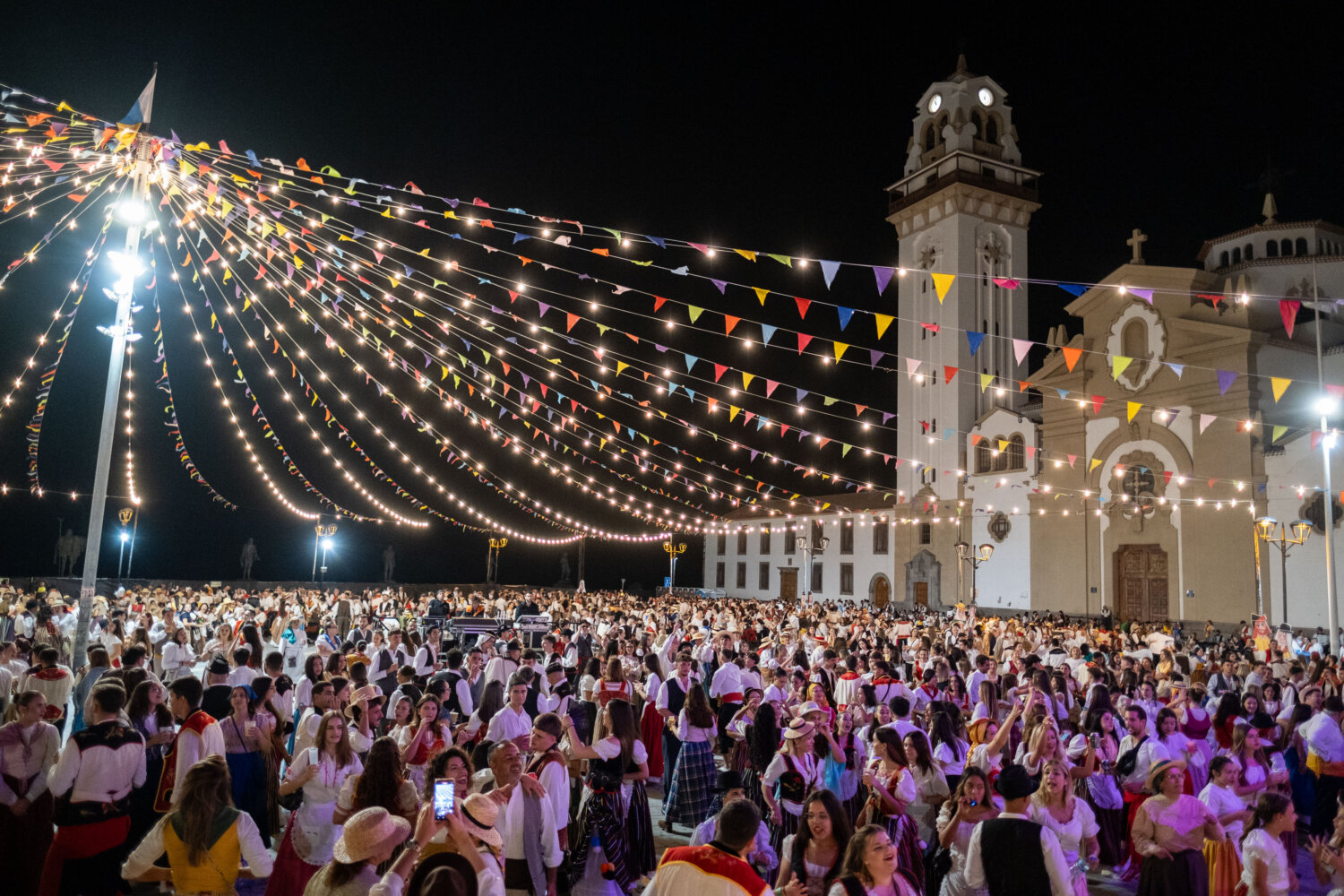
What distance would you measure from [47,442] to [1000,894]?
98.5ft

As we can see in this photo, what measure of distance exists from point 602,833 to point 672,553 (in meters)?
42.0

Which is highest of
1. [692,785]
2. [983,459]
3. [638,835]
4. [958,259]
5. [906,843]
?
[958,259]

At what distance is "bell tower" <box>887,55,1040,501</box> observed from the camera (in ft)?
123

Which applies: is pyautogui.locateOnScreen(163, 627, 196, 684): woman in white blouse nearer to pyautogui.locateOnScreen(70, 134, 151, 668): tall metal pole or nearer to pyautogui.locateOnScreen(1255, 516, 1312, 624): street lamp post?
pyautogui.locateOnScreen(70, 134, 151, 668): tall metal pole

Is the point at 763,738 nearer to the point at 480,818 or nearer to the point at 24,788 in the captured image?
the point at 480,818

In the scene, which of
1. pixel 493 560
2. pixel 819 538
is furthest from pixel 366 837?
pixel 819 538

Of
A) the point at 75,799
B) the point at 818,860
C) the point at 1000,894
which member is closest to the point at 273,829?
the point at 75,799

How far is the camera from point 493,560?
47281 millimetres

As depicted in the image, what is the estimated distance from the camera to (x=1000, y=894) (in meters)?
4.24

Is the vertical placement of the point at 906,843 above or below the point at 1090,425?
below

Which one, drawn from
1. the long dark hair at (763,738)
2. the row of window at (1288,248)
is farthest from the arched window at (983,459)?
the long dark hair at (763,738)

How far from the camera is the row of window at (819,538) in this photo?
39.7 metres

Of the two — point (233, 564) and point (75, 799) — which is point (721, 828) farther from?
point (233, 564)

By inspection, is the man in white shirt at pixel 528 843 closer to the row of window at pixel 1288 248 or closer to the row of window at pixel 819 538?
the row of window at pixel 819 538
